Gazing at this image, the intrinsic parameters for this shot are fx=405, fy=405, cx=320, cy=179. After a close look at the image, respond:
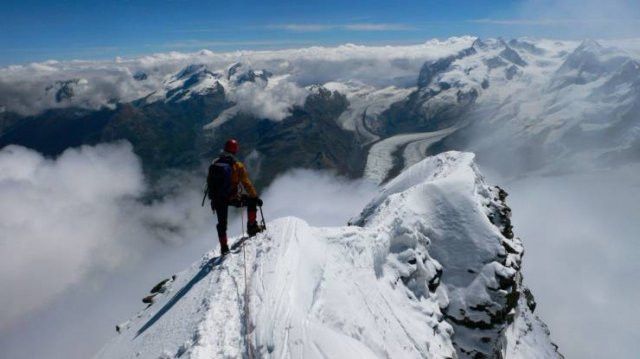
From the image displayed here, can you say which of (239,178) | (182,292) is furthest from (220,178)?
(182,292)

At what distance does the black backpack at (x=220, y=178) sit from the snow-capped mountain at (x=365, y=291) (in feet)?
11.3

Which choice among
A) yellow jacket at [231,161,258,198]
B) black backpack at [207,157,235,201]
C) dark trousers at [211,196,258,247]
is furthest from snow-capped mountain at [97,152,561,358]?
black backpack at [207,157,235,201]

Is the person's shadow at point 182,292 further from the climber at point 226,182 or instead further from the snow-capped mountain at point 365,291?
the climber at point 226,182

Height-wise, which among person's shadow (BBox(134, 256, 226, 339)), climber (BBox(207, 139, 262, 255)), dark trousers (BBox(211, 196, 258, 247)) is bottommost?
person's shadow (BBox(134, 256, 226, 339))

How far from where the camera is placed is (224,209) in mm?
20234

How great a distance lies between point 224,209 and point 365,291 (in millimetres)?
8601

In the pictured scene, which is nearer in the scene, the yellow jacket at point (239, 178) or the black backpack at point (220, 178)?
the black backpack at point (220, 178)

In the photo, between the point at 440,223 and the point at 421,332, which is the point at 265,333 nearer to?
the point at 421,332

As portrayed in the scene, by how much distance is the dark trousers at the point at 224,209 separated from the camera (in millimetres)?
20047

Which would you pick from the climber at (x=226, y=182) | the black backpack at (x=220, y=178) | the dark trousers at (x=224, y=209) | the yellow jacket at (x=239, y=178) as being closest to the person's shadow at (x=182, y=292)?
the dark trousers at (x=224, y=209)

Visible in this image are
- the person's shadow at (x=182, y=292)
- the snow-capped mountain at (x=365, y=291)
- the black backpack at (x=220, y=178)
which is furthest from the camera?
the person's shadow at (x=182, y=292)

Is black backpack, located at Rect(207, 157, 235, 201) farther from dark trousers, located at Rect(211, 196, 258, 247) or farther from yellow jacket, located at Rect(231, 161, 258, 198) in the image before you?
dark trousers, located at Rect(211, 196, 258, 247)

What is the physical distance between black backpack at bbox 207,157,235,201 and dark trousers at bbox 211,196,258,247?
32 centimetres

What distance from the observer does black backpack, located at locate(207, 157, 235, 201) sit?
19625mm
